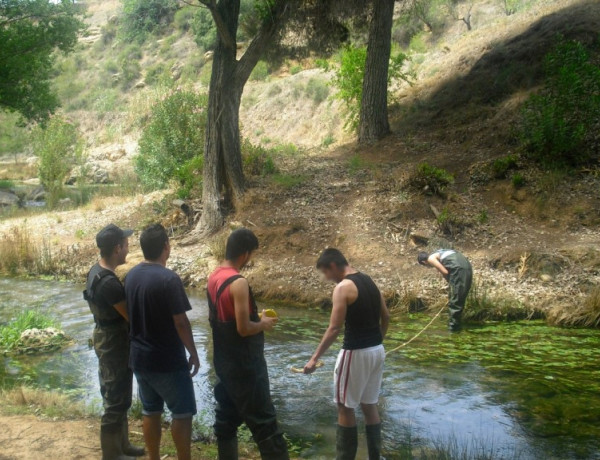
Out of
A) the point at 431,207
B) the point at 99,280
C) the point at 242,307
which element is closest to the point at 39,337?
the point at 99,280

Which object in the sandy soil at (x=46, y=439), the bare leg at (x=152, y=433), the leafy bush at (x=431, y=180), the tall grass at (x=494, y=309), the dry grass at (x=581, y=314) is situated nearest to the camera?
the bare leg at (x=152, y=433)

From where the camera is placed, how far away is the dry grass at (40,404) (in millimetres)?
6477

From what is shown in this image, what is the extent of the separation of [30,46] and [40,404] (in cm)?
1548

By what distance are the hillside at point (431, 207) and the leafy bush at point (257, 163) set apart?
13.5 inches

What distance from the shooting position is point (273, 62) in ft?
58.6

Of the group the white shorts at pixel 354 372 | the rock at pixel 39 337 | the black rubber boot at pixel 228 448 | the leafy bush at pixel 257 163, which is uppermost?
the leafy bush at pixel 257 163

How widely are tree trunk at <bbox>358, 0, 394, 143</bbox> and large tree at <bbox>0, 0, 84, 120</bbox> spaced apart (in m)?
9.74

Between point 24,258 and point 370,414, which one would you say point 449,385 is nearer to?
point 370,414

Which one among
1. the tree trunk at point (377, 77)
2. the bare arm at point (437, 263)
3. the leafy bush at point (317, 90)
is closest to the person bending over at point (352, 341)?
the bare arm at point (437, 263)

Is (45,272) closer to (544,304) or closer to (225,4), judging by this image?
(225,4)

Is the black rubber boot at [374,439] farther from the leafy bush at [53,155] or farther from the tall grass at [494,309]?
the leafy bush at [53,155]

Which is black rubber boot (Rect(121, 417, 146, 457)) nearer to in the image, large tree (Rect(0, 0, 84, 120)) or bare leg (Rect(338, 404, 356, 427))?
bare leg (Rect(338, 404, 356, 427))

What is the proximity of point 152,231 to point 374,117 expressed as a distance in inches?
605

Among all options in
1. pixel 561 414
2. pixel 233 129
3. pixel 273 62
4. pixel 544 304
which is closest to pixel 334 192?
pixel 233 129
